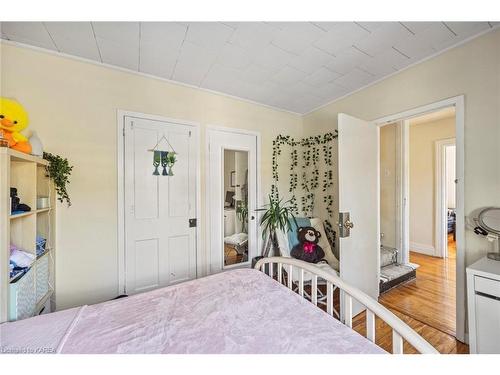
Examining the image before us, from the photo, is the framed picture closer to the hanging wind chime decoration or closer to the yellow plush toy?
the hanging wind chime decoration

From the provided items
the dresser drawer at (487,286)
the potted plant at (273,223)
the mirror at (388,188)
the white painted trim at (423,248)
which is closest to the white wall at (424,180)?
the white painted trim at (423,248)

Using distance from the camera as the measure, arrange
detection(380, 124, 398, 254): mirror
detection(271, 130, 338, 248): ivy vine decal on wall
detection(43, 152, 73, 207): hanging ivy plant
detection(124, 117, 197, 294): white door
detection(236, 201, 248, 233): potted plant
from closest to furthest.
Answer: detection(43, 152, 73, 207): hanging ivy plant < detection(124, 117, 197, 294): white door < detection(236, 201, 248, 233): potted plant < detection(271, 130, 338, 248): ivy vine decal on wall < detection(380, 124, 398, 254): mirror

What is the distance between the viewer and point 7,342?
833 mm

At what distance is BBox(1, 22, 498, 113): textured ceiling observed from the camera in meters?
1.47

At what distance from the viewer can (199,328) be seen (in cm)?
93

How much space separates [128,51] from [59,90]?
66cm

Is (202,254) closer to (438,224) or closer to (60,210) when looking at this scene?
(60,210)

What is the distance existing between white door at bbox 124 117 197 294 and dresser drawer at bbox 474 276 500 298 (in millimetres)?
2267

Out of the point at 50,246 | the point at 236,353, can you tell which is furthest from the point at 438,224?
the point at 50,246

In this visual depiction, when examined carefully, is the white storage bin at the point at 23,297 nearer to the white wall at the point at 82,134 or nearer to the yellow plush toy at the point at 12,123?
the white wall at the point at 82,134

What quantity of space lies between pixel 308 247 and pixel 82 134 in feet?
8.27

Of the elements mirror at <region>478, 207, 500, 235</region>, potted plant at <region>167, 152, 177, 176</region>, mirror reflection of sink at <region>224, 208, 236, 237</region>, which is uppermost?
potted plant at <region>167, 152, 177, 176</region>

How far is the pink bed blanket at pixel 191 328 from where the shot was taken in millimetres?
817

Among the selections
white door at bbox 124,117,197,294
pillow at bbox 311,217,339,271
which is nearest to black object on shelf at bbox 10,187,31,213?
white door at bbox 124,117,197,294
